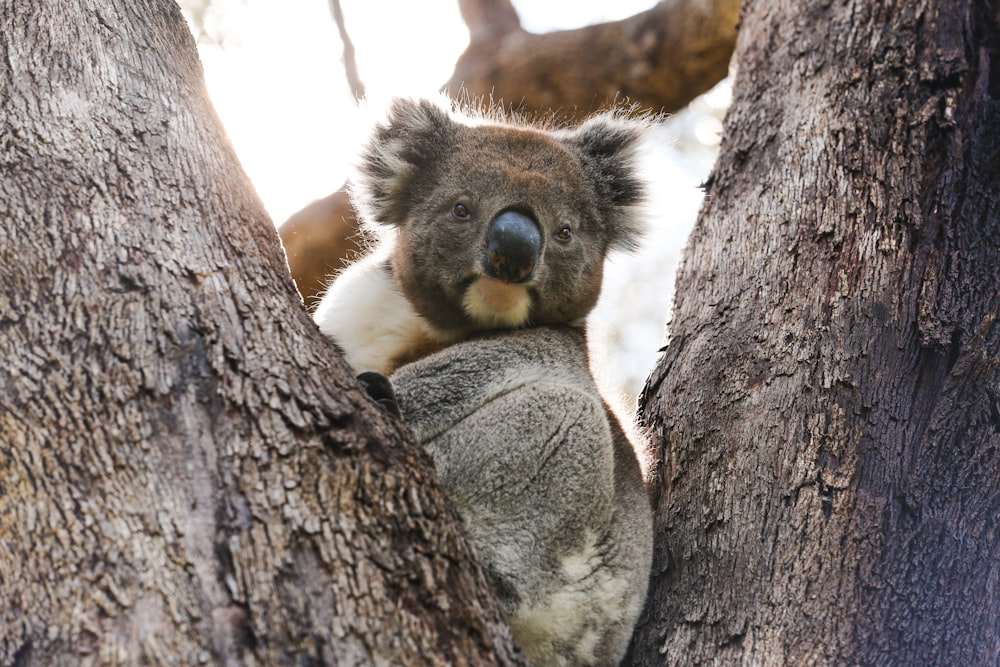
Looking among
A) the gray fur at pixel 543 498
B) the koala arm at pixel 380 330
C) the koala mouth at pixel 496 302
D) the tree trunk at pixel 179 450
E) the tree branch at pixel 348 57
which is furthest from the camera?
the tree branch at pixel 348 57

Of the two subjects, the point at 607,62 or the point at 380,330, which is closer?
the point at 380,330

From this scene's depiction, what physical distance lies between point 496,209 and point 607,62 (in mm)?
3523

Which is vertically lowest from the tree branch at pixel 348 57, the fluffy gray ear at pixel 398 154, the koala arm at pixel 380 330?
the koala arm at pixel 380 330

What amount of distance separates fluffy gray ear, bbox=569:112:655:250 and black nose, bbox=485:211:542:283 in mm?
741

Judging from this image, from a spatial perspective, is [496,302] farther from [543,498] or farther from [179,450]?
[179,450]

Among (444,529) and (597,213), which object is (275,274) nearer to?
(444,529)

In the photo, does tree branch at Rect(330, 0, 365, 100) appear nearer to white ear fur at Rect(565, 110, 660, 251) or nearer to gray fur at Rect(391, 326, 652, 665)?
white ear fur at Rect(565, 110, 660, 251)

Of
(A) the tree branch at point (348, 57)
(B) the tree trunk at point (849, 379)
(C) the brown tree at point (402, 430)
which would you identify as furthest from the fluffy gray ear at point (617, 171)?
(A) the tree branch at point (348, 57)

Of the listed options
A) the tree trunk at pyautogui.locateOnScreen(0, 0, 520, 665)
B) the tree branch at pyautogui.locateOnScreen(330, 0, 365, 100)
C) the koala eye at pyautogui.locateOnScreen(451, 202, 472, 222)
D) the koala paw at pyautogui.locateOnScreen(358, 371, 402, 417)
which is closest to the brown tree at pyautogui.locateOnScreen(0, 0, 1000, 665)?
the tree trunk at pyautogui.locateOnScreen(0, 0, 520, 665)

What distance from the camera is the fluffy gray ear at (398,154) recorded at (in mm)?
4051

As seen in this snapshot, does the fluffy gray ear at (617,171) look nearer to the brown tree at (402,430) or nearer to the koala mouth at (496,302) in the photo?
the brown tree at (402,430)

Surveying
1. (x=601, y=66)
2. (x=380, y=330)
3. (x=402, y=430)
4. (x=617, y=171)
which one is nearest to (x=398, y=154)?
(x=380, y=330)

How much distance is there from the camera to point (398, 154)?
4055 mm

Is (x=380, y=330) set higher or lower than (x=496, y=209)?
lower
